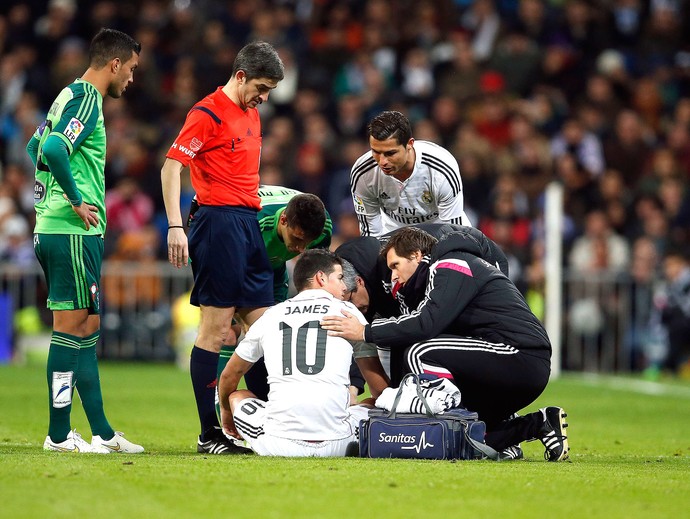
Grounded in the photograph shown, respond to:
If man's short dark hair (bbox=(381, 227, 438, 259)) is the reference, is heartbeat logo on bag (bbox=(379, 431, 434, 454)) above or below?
below

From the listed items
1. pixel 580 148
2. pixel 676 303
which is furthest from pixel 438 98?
pixel 676 303

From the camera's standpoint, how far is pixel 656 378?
16156mm

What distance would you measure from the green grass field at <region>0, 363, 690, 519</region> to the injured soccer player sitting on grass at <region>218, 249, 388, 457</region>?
0.23m

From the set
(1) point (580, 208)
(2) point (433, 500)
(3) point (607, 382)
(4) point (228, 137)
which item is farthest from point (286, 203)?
(1) point (580, 208)

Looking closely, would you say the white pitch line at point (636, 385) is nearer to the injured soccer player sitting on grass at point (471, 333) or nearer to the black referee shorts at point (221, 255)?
the injured soccer player sitting on grass at point (471, 333)

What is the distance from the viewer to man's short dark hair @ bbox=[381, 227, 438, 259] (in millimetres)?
7211

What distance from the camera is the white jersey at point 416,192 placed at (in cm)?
870

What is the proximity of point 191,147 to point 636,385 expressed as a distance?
9078mm

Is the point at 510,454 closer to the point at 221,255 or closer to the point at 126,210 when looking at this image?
the point at 221,255

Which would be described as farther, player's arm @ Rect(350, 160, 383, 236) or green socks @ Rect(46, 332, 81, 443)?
player's arm @ Rect(350, 160, 383, 236)

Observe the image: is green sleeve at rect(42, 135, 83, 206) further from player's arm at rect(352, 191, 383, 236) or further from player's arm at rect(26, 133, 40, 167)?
player's arm at rect(352, 191, 383, 236)

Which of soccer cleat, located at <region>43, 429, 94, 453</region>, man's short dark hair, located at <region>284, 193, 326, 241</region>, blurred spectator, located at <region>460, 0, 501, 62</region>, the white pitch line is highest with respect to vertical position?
blurred spectator, located at <region>460, 0, 501, 62</region>

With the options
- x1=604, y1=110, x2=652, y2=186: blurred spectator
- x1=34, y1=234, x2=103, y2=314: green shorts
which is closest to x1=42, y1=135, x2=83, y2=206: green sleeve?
x1=34, y1=234, x2=103, y2=314: green shorts

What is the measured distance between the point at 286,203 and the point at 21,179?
10160 mm
